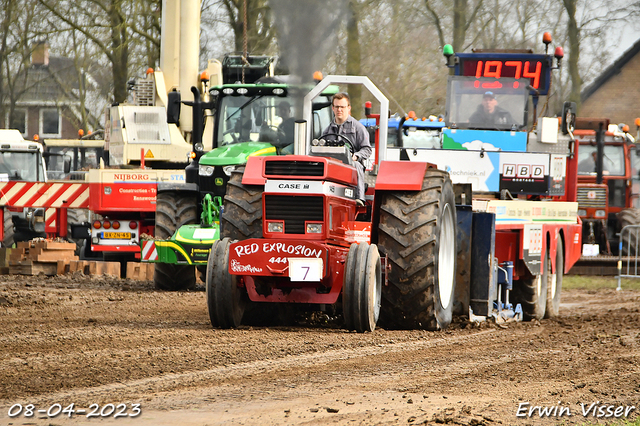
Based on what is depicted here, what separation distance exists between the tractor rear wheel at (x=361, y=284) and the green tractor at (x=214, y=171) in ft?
16.3

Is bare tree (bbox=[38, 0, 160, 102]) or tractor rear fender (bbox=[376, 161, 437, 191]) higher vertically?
bare tree (bbox=[38, 0, 160, 102])

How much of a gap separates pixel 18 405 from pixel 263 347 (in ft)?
8.08

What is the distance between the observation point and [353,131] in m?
8.56

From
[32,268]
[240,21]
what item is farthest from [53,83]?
[32,268]

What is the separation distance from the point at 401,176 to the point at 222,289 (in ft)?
6.05

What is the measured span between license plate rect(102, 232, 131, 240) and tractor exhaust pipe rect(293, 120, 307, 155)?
720 centimetres

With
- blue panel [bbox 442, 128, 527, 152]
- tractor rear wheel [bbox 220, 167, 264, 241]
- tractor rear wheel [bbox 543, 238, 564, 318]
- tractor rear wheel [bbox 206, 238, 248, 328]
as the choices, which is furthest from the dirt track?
blue panel [bbox 442, 128, 527, 152]

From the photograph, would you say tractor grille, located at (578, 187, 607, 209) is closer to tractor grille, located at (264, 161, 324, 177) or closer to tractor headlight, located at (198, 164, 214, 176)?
tractor headlight, located at (198, 164, 214, 176)

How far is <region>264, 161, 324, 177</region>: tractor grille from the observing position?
25.4 ft

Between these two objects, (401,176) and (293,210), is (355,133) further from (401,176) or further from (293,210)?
(293,210)

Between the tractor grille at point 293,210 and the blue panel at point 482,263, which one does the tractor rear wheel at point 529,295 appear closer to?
the blue panel at point 482,263

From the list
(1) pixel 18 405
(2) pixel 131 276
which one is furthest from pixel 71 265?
(1) pixel 18 405

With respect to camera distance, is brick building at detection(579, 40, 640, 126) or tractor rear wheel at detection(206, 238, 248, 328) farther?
brick building at detection(579, 40, 640, 126)

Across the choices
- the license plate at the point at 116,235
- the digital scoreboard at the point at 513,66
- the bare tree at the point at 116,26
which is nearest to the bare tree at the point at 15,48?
the bare tree at the point at 116,26
